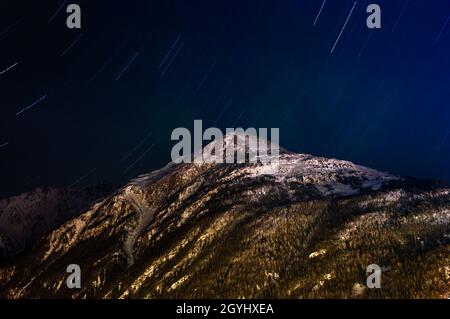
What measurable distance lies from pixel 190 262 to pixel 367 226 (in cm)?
8410

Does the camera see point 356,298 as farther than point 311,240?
No

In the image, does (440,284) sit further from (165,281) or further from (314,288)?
Result: (165,281)

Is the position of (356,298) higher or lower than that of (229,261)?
higher

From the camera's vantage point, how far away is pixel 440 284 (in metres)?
118

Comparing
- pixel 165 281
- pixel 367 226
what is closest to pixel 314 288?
pixel 367 226

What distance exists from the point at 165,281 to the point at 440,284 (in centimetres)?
11284

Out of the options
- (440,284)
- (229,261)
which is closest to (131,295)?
(229,261)
